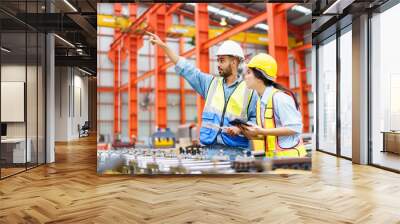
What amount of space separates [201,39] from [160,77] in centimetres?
90

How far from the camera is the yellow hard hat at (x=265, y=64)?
6273mm

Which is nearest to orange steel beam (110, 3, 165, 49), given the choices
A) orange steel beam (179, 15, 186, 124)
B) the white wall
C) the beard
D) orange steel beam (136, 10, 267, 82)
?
orange steel beam (179, 15, 186, 124)

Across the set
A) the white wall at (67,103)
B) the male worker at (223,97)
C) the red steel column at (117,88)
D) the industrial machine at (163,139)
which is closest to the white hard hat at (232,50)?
the male worker at (223,97)

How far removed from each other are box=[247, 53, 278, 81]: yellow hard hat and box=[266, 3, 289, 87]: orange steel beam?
2.9 inches

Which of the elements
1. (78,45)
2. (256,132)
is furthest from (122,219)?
(78,45)

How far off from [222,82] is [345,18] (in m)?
3.30

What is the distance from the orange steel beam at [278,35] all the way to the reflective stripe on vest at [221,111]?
0.61m

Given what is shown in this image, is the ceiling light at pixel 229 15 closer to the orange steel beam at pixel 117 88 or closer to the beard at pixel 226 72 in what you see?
Answer: the beard at pixel 226 72

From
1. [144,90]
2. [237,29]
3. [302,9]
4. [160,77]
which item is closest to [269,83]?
[237,29]

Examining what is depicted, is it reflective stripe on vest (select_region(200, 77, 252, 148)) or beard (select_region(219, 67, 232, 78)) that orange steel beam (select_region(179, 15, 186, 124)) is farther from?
beard (select_region(219, 67, 232, 78))

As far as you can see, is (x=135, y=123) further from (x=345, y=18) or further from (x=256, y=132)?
(x=345, y=18)

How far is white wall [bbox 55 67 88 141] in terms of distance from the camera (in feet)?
50.8

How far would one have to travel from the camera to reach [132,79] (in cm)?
623

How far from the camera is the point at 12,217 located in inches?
158
